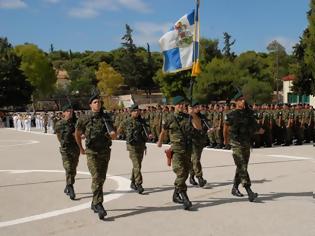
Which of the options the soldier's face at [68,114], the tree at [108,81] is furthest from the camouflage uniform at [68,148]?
the tree at [108,81]

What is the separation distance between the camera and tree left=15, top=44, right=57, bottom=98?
311ft

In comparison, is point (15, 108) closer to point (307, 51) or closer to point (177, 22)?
point (307, 51)

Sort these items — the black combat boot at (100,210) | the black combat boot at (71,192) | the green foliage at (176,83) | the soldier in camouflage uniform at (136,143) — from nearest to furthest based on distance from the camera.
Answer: the black combat boot at (100,210)
the black combat boot at (71,192)
the soldier in camouflage uniform at (136,143)
the green foliage at (176,83)

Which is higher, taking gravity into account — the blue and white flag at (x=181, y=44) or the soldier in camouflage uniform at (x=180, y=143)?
the blue and white flag at (x=181, y=44)

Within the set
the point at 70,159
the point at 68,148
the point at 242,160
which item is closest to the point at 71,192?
the point at 70,159

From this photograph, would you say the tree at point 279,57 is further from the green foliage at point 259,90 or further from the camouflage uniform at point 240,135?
the camouflage uniform at point 240,135

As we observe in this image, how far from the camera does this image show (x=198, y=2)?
12.0 metres

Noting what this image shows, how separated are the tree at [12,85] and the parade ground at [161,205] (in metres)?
60.5

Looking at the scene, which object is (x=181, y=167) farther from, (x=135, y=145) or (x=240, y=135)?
(x=135, y=145)

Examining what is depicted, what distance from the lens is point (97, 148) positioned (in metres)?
7.82

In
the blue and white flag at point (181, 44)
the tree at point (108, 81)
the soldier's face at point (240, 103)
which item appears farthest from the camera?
the tree at point (108, 81)

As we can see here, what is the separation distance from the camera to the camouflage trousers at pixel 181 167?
8.14 metres

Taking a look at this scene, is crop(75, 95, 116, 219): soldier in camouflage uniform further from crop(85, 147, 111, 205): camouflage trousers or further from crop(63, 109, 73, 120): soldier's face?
crop(63, 109, 73, 120): soldier's face

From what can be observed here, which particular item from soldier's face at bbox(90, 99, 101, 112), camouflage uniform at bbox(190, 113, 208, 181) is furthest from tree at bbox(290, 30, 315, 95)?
soldier's face at bbox(90, 99, 101, 112)
